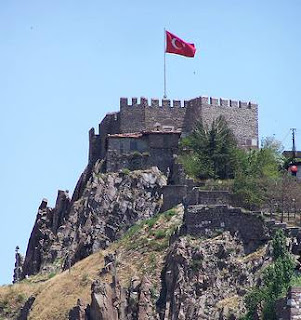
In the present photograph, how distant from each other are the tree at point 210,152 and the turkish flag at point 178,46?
586cm

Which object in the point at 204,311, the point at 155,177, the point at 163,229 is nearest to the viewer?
the point at 204,311

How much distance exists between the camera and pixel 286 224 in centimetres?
12369

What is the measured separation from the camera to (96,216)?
13662cm

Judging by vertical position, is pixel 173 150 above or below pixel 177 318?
above

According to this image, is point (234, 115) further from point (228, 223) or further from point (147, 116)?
point (228, 223)

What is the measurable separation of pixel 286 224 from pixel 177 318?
10.00m

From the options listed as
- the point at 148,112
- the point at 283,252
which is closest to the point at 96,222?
the point at 148,112

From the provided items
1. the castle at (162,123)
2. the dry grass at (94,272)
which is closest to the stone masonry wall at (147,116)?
the castle at (162,123)

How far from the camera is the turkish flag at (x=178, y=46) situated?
145 meters

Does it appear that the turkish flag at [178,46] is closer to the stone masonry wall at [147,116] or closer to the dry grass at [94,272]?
the stone masonry wall at [147,116]

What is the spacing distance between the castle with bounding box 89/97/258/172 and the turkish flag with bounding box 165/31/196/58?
3.42m

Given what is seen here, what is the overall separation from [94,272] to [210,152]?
15721 millimetres

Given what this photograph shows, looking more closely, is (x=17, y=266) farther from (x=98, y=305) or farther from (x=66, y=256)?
(x=98, y=305)

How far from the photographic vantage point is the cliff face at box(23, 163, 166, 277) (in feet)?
444
